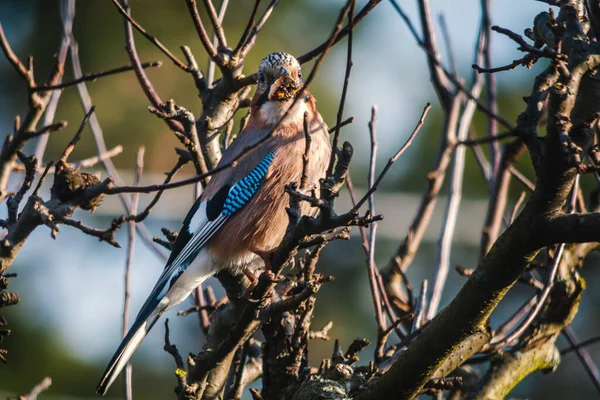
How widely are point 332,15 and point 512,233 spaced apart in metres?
10.2

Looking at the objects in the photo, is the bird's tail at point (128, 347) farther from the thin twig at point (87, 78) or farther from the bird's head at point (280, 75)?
the bird's head at point (280, 75)

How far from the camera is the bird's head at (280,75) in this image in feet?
15.2

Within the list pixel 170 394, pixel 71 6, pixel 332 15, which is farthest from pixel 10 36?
pixel 71 6

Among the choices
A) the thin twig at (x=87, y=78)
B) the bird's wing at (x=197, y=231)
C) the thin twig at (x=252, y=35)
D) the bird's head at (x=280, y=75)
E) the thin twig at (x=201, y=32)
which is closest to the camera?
the thin twig at (x=87, y=78)

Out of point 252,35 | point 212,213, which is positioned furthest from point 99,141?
point 252,35

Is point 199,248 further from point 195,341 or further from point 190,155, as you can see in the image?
point 195,341

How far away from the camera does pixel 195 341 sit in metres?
11.1

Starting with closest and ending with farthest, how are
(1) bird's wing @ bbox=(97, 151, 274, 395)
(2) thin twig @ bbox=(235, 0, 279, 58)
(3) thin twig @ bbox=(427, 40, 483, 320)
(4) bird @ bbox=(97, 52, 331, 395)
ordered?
(2) thin twig @ bbox=(235, 0, 279, 58) → (1) bird's wing @ bbox=(97, 151, 274, 395) → (3) thin twig @ bbox=(427, 40, 483, 320) → (4) bird @ bbox=(97, 52, 331, 395)

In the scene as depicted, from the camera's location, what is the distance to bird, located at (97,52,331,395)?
4504 mm

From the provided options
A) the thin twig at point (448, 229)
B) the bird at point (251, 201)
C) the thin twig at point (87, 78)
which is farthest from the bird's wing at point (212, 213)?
the thin twig at point (87, 78)

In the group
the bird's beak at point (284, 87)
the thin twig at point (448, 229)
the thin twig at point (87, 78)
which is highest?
the bird's beak at point (284, 87)

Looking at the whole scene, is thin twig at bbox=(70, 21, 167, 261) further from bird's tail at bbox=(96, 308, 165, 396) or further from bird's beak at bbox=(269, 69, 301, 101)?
bird's beak at bbox=(269, 69, 301, 101)

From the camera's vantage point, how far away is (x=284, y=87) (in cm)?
472

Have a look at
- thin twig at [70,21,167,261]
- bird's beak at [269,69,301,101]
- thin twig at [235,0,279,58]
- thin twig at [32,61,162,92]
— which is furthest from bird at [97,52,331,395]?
thin twig at [32,61,162,92]
